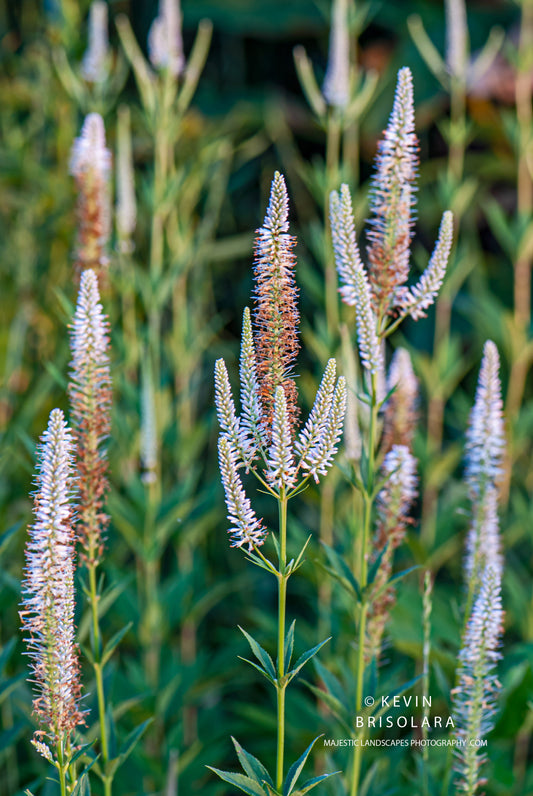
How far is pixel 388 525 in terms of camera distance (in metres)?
1.51

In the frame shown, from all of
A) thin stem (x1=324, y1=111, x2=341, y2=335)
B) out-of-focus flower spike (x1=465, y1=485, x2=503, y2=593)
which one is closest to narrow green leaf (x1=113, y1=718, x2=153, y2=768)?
out-of-focus flower spike (x1=465, y1=485, x2=503, y2=593)

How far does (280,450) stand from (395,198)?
17.5 inches

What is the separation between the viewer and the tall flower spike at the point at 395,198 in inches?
47.3

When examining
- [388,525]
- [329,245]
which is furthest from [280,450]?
[329,245]

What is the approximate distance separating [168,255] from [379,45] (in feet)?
6.75

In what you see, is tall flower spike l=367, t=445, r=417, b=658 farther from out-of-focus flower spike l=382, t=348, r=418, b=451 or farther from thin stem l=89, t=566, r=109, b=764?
thin stem l=89, t=566, r=109, b=764

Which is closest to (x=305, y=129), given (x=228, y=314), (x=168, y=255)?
(x=228, y=314)

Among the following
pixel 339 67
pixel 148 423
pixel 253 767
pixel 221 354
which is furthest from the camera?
pixel 221 354

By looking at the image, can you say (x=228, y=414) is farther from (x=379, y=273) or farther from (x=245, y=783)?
(x=245, y=783)

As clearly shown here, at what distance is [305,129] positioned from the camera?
405 centimetres

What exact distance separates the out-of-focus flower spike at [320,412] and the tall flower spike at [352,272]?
20 cm

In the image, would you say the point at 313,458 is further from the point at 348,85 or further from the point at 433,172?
the point at 433,172

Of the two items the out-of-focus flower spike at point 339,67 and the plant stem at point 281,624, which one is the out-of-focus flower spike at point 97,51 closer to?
the out-of-focus flower spike at point 339,67

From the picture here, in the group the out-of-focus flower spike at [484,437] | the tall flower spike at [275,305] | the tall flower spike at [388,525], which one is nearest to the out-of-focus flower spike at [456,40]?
the out-of-focus flower spike at [484,437]
